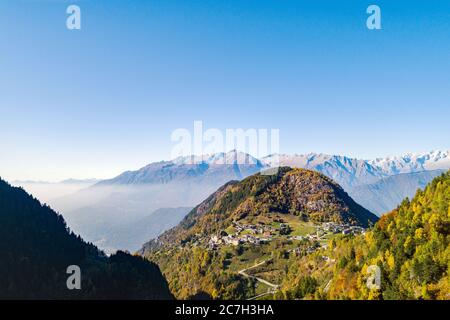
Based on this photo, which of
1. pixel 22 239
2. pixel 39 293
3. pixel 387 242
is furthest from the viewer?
pixel 22 239

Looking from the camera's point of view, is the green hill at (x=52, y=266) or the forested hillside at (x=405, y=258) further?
the green hill at (x=52, y=266)

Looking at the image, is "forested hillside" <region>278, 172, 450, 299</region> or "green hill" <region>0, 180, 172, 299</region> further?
"green hill" <region>0, 180, 172, 299</region>

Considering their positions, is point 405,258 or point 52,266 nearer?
point 405,258

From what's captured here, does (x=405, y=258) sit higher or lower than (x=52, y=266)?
higher

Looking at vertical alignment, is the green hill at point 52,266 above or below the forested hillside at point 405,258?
below

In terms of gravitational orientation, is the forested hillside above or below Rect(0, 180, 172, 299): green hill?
above
